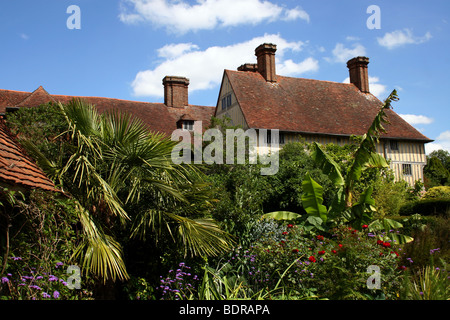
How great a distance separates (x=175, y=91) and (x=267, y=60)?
6.93 metres

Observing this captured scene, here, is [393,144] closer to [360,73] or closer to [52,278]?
[360,73]

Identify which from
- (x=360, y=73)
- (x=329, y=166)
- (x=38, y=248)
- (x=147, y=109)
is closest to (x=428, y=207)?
(x=329, y=166)

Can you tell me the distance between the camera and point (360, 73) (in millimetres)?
30141

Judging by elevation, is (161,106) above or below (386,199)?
above

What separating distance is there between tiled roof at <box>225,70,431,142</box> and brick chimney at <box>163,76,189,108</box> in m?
4.58

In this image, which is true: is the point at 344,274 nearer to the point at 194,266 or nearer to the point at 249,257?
the point at 249,257

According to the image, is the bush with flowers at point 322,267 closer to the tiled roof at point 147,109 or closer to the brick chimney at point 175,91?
the tiled roof at point 147,109

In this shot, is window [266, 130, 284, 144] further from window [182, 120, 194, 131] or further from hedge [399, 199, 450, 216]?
hedge [399, 199, 450, 216]

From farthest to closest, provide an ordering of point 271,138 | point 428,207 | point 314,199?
1. point 271,138
2. point 428,207
3. point 314,199

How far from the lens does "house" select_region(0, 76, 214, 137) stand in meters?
23.8

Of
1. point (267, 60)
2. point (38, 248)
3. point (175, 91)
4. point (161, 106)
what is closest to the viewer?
point (38, 248)

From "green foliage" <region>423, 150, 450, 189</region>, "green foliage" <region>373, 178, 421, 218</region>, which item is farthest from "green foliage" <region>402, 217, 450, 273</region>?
"green foliage" <region>423, 150, 450, 189</region>

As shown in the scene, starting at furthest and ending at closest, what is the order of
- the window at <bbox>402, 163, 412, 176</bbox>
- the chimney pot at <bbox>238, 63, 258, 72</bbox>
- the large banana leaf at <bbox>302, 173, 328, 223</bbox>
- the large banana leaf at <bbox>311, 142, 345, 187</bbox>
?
the chimney pot at <bbox>238, 63, 258, 72</bbox> < the window at <bbox>402, 163, 412, 176</bbox> < the large banana leaf at <bbox>311, 142, 345, 187</bbox> < the large banana leaf at <bbox>302, 173, 328, 223</bbox>
